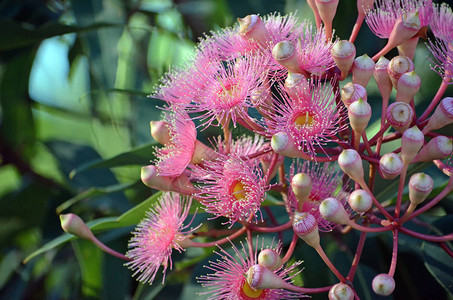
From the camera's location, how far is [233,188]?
0.89 m

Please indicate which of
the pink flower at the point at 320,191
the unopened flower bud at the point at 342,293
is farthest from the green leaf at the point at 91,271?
the unopened flower bud at the point at 342,293

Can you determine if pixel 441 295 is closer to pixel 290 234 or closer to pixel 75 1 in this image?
pixel 290 234

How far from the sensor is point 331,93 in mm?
843

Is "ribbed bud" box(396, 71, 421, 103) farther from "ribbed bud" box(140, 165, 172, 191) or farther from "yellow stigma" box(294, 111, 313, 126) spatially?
"ribbed bud" box(140, 165, 172, 191)

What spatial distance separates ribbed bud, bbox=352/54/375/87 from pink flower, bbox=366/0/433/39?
0.40ft

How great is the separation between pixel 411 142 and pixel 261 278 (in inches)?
11.2

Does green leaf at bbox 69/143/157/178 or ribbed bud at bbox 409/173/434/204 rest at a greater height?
ribbed bud at bbox 409/173/434/204

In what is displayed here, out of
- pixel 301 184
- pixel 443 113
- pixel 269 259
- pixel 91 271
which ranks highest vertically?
pixel 443 113

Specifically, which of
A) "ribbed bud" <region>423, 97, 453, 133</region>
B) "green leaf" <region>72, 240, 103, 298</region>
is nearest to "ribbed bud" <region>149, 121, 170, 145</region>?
"ribbed bud" <region>423, 97, 453, 133</region>

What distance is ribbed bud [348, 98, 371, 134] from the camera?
0.75 meters

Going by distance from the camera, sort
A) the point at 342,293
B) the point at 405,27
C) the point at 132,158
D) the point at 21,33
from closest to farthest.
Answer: the point at 342,293 → the point at 405,27 → the point at 132,158 → the point at 21,33

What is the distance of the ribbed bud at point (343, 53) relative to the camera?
0.79m

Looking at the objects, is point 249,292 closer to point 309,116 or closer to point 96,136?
point 309,116

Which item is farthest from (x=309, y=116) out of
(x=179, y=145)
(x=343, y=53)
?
(x=179, y=145)
